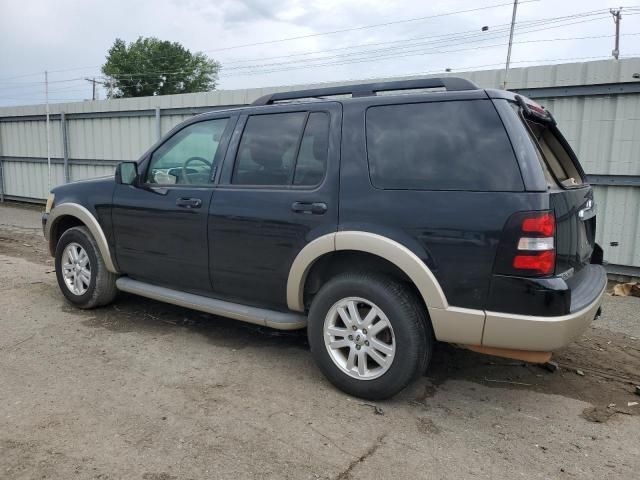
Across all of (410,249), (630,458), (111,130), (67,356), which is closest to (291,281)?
(410,249)

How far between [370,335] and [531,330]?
947mm

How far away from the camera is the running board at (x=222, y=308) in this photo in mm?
3723

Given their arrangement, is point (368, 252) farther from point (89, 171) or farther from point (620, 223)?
point (89, 171)

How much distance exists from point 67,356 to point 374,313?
2.45 m

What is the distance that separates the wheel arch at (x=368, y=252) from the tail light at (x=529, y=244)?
0.43 metres

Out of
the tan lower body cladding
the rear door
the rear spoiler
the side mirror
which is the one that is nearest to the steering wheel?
the rear door

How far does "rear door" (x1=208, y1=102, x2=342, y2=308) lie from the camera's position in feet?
11.5

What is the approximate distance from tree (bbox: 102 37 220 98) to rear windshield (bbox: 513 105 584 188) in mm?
60417

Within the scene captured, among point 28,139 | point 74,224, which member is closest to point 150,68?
point 28,139

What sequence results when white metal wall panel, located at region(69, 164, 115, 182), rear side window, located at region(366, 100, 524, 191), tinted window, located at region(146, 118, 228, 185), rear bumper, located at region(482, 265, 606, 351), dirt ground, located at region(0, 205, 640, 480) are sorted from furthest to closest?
white metal wall panel, located at region(69, 164, 115, 182), tinted window, located at region(146, 118, 228, 185), rear side window, located at region(366, 100, 524, 191), rear bumper, located at region(482, 265, 606, 351), dirt ground, located at region(0, 205, 640, 480)

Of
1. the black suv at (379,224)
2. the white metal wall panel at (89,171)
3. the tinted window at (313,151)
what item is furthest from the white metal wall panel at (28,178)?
the tinted window at (313,151)

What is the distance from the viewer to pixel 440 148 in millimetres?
3084

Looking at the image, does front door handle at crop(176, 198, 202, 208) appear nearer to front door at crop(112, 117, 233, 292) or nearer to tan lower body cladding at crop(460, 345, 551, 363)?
front door at crop(112, 117, 233, 292)

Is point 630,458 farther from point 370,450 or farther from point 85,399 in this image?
point 85,399
